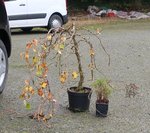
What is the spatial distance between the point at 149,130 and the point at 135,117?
512mm

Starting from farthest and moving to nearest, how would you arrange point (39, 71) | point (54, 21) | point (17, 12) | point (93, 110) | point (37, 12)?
point (54, 21), point (37, 12), point (17, 12), point (93, 110), point (39, 71)

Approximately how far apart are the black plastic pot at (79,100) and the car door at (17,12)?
1143 centimetres

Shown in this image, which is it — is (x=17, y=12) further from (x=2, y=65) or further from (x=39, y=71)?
(x=39, y=71)

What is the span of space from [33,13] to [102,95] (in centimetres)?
1211

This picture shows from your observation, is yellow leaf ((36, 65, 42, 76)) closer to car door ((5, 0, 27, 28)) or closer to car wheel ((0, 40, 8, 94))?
car wheel ((0, 40, 8, 94))

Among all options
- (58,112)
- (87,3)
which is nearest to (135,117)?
(58,112)

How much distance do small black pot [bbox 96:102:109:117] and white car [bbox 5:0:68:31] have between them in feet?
36.8

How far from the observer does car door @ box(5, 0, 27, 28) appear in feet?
58.0

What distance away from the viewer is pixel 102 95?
637 centimetres

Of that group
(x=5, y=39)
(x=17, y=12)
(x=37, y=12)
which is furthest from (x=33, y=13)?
(x=5, y=39)

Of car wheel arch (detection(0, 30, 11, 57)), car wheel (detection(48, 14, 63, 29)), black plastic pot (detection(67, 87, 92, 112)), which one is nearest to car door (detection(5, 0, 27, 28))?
car wheel (detection(48, 14, 63, 29))

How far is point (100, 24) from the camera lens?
23047 millimetres

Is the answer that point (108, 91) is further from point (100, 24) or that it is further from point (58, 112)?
point (100, 24)

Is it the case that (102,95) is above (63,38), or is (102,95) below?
below
